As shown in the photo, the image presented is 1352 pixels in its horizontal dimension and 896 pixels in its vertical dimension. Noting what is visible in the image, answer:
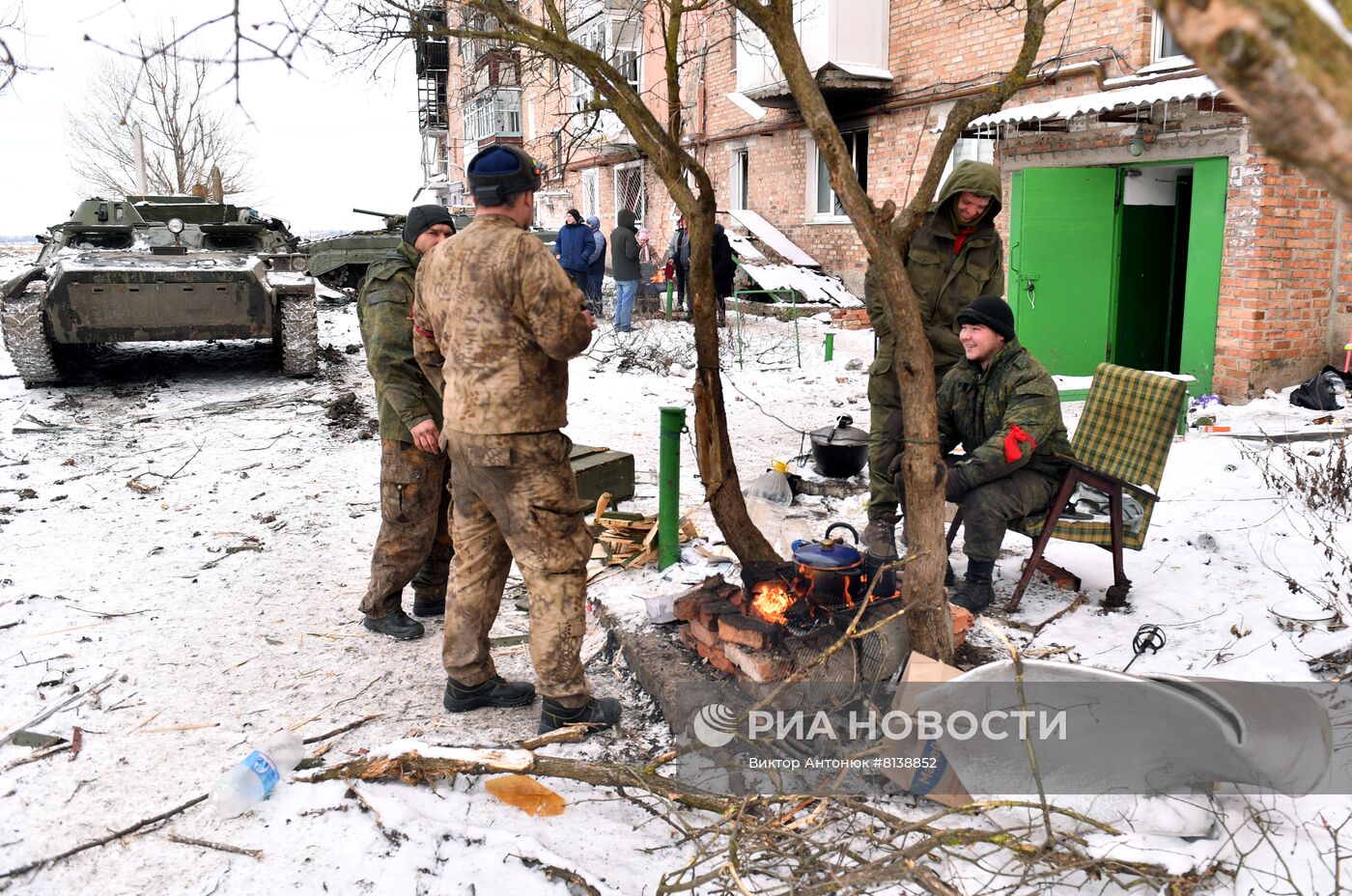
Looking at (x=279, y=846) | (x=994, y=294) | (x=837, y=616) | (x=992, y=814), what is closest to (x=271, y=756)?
(x=279, y=846)

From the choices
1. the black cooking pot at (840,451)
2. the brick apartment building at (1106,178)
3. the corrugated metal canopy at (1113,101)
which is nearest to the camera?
the black cooking pot at (840,451)

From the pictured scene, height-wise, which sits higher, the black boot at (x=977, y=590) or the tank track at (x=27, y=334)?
the tank track at (x=27, y=334)

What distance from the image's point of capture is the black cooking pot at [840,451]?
21.6 feet

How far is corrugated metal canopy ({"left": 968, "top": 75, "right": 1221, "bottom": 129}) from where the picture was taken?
27.2 feet

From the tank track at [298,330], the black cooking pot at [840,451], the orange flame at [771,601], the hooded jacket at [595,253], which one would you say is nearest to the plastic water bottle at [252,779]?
the orange flame at [771,601]

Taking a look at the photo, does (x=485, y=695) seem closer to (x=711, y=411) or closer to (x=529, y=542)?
(x=529, y=542)

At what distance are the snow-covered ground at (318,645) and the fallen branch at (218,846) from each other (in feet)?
0.06

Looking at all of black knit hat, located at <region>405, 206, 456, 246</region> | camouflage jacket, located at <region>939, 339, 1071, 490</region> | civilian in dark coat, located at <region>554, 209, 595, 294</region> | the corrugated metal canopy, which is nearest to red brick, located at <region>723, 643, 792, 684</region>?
camouflage jacket, located at <region>939, 339, 1071, 490</region>

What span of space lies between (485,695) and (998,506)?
2383 mm

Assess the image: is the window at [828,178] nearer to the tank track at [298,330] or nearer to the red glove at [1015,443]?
the tank track at [298,330]

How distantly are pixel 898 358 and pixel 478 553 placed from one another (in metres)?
1.64

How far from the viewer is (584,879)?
2699 millimetres

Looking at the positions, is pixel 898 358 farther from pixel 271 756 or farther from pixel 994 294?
pixel 271 756

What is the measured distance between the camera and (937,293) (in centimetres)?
513
